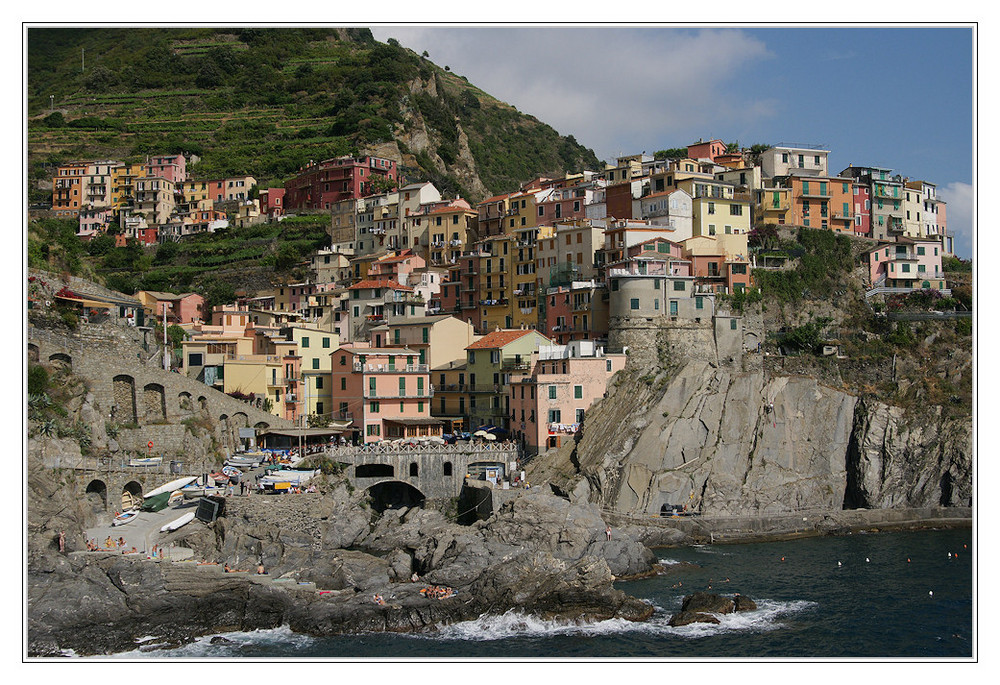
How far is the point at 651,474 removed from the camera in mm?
53562

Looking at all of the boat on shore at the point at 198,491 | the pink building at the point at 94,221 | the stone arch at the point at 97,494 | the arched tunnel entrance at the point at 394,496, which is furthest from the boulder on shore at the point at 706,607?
the pink building at the point at 94,221

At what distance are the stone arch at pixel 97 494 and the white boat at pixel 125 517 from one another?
3.22 ft

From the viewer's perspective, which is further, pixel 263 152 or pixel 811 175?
pixel 263 152

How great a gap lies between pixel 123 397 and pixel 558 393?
2250 cm

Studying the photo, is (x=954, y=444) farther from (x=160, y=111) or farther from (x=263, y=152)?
(x=160, y=111)

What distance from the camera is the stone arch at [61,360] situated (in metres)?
49.7

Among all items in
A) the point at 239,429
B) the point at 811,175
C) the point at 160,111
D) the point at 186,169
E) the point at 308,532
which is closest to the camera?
the point at 308,532

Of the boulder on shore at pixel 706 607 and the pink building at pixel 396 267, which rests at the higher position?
the pink building at pixel 396 267

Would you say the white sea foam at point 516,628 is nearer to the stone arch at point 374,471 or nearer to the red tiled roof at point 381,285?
the stone arch at point 374,471

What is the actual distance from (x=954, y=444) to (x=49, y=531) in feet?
146

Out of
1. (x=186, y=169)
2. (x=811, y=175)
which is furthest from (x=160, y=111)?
(x=811, y=175)

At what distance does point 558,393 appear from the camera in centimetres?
5806

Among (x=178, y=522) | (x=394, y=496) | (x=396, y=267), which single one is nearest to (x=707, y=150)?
(x=396, y=267)

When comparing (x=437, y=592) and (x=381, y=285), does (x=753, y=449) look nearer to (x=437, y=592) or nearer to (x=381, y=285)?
(x=437, y=592)
